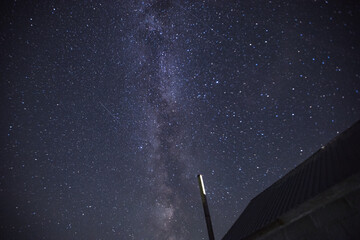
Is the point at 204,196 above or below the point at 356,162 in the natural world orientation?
above

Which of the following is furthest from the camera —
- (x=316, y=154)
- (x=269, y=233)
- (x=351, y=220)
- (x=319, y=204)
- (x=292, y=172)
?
(x=292, y=172)

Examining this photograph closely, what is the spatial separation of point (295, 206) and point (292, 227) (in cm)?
72

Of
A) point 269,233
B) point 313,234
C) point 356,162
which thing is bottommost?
point 313,234

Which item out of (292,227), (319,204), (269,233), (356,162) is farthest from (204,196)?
(356,162)

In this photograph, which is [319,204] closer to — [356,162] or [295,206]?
[295,206]

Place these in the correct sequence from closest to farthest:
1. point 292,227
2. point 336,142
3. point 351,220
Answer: point 351,220, point 292,227, point 336,142

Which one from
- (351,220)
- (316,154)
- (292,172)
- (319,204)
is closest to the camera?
(351,220)

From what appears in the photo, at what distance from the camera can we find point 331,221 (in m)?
3.86

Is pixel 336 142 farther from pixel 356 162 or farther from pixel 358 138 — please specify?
pixel 356 162

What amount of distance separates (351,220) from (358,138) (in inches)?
94.9

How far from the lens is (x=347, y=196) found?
12.3 ft

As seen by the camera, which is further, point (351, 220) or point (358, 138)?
point (358, 138)

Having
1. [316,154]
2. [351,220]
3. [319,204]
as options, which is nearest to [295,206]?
[319,204]

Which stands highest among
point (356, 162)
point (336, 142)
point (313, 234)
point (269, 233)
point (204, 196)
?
point (204, 196)
